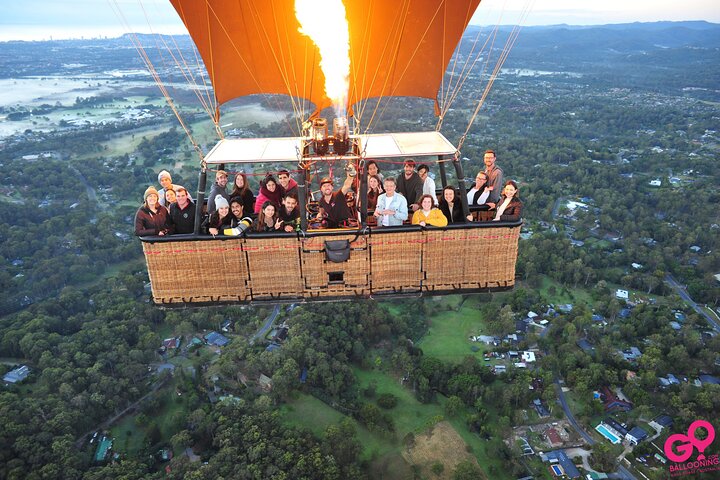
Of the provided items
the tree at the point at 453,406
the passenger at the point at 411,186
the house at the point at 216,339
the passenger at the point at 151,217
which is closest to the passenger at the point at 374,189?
the passenger at the point at 411,186

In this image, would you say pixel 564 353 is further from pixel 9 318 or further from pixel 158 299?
pixel 9 318

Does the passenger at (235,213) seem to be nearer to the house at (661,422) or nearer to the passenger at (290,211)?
the passenger at (290,211)

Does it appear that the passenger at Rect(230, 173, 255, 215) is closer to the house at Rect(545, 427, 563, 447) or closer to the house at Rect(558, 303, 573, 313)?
the house at Rect(545, 427, 563, 447)

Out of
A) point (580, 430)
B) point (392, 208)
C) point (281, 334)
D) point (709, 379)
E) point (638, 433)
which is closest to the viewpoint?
point (392, 208)

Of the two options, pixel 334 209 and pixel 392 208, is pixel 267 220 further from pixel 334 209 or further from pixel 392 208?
pixel 392 208

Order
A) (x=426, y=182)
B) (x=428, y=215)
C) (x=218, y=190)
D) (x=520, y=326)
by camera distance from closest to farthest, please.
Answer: (x=428, y=215)
(x=218, y=190)
(x=426, y=182)
(x=520, y=326)

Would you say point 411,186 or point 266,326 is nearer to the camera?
point 411,186

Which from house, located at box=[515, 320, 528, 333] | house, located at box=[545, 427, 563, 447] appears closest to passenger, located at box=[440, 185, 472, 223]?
house, located at box=[545, 427, 563, 447]

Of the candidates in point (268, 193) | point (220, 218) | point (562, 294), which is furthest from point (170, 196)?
point (562, 294)
